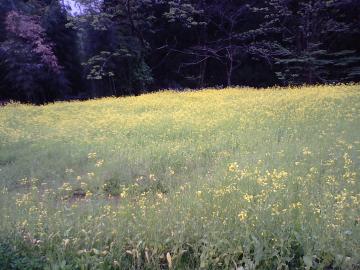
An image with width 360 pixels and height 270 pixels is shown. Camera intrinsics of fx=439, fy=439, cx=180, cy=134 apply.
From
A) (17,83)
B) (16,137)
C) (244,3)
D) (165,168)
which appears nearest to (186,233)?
(165,168)

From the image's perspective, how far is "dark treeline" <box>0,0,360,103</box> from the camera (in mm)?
23828

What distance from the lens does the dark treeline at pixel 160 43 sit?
938 inches

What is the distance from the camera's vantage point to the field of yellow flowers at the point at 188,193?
15.0 feet

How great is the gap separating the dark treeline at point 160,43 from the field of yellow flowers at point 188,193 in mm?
12312

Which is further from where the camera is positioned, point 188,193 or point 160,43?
point 160,43

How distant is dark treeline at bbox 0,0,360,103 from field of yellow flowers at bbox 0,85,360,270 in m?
12.3

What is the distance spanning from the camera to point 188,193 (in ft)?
19.8

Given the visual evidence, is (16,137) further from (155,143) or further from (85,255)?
(85,255)

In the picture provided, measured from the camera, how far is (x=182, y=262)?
15.2 feet

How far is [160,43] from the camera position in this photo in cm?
3022

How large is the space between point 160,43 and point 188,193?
25.2 m

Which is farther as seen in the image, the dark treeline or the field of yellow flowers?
the dark treeline

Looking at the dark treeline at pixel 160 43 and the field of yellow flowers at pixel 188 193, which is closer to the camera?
the field of yellow flowers at pixel 188 193

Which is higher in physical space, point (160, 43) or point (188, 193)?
point (160, 43)
